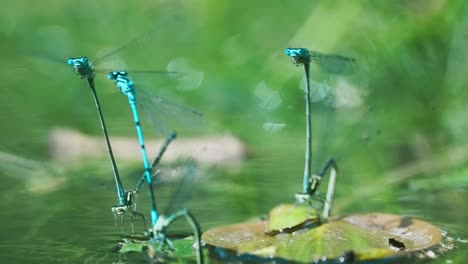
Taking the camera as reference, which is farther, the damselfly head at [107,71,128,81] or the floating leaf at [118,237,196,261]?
the damselfly head at [107,71,128,81]

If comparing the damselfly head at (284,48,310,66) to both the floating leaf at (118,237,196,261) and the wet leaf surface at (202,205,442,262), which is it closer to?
the wet leaf surface at (202,205,442,262)

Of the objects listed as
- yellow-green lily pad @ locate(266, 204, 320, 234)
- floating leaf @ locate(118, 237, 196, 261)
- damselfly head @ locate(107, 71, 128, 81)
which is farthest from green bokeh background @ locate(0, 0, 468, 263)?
yellow-green lily pad @ locate(266, 204, 320, 234)

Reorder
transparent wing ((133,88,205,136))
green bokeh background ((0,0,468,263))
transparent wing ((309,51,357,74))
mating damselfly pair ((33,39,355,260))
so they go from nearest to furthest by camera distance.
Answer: mating damselfly pair ((33,39,355,260)) → transparent wing ((133,88,205,136)) → transparent wing ((309,51,357,74)) → green bokeh background ((0,0,468,263))

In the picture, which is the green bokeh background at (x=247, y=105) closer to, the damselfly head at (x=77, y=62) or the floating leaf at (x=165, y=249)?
the floating leaf at (x=165, y=249)

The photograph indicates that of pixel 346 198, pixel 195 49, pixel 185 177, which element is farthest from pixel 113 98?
pixel 185 177

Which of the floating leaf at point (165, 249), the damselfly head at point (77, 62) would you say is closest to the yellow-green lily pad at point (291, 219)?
the floating leaf at point (165, 249)

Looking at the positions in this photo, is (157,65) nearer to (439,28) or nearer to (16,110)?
(16,110)
